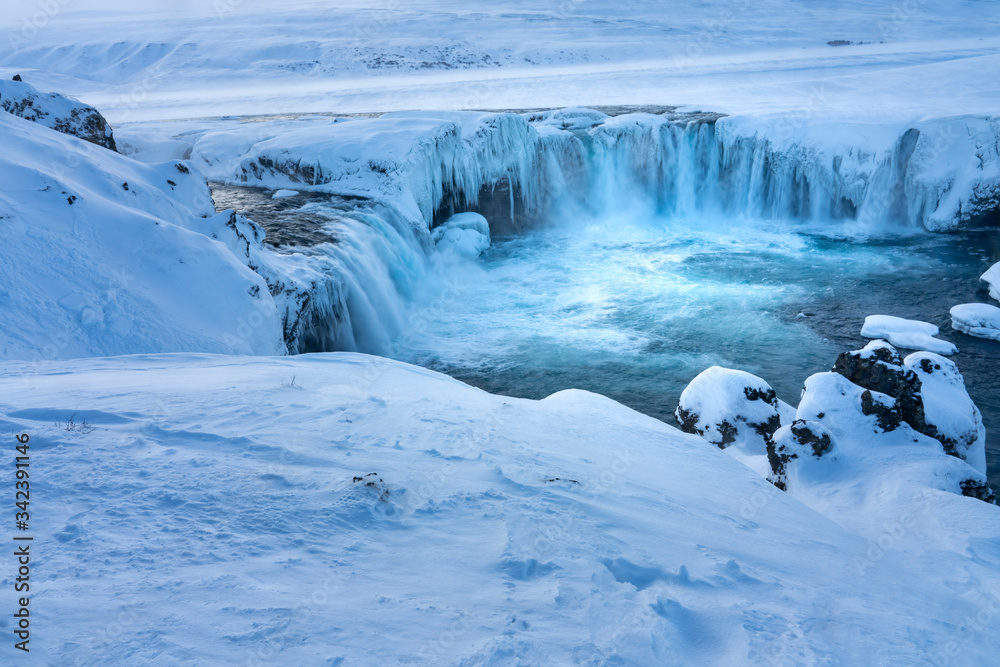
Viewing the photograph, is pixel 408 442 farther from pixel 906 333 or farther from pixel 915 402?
pixel 906 333

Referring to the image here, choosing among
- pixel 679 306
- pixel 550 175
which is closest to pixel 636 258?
pixel 679 306

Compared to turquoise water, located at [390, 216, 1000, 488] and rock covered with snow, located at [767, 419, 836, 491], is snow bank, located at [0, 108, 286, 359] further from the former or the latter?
rock covered with snow, located at [767, 419, 836, 491]

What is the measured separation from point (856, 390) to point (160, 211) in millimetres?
7200

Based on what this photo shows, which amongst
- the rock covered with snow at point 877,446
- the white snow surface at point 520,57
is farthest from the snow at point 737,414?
the white snow surface at point 520,57

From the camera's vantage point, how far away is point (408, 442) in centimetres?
365

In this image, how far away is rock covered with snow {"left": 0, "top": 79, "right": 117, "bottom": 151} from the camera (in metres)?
8.05

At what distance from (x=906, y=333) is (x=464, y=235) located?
8.56m

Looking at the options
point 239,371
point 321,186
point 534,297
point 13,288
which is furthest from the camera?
point 321,186

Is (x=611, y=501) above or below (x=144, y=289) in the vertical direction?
below

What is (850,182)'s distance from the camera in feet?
49.0

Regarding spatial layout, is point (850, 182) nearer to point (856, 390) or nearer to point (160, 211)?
point (856, 390)

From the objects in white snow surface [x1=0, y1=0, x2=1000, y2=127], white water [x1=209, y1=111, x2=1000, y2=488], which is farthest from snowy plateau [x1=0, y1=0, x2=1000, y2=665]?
white snow surface [x1=0, y1=0, x2=1000, y2=127]

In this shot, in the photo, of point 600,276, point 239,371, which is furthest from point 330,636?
point 600,276

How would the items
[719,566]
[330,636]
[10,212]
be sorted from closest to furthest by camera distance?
[330,636] < [719,566] < [10,212]
